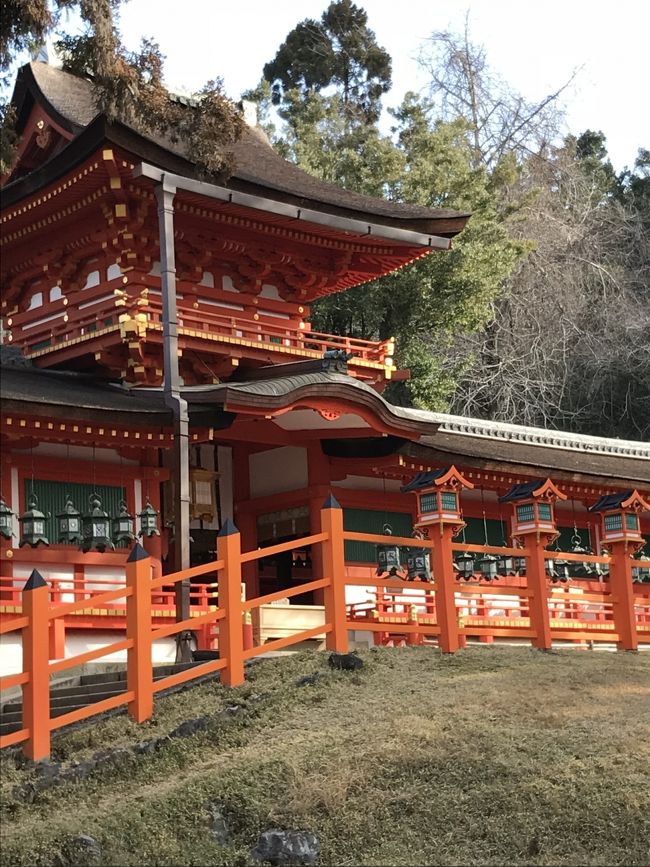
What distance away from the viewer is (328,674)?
43.1 feet

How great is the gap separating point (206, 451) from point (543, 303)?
78.2 feet

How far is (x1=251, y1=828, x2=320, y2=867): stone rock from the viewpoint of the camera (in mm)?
9809

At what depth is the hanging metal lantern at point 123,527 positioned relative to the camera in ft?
60.4

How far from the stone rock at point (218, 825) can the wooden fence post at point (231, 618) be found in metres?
2.69

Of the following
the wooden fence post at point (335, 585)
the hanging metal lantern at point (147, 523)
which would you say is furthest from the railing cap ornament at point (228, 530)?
the hanging metal lantern at point (147, 523)

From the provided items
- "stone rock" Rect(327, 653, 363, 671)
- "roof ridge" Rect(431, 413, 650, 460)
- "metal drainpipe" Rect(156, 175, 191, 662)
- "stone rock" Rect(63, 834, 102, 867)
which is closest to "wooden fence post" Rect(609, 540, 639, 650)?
"stone rock" Rect(327, 653, 363, 671)

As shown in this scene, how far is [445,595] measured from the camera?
14984 millimetres

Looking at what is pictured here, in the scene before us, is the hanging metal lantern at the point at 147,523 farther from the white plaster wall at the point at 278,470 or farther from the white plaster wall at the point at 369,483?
the white plaster wall at the point at 369,483

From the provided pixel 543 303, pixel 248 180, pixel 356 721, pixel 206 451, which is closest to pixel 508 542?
pixel 206 451

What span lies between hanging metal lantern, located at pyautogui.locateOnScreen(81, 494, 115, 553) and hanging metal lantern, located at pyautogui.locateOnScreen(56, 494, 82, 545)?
14 cm

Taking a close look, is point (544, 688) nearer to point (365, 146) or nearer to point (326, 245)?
point (326, 245)

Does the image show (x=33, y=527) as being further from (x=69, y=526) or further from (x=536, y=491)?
(x=536, y=491)

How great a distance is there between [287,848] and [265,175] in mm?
15712

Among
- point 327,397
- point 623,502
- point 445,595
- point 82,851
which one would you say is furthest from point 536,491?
point 82,851
